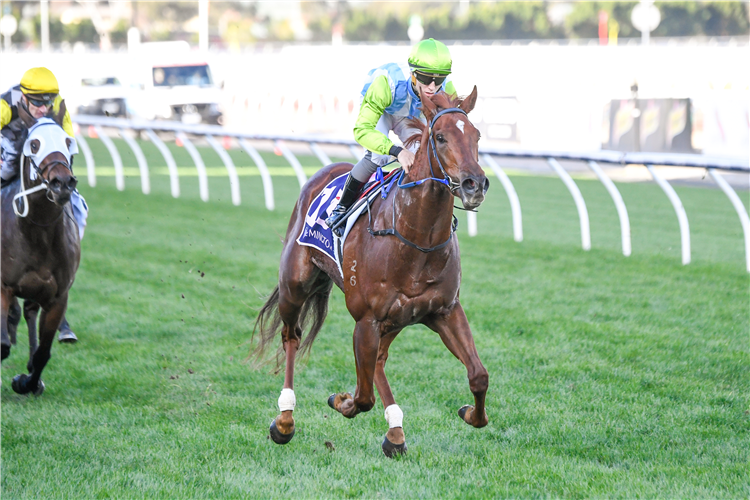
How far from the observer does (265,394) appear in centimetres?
493

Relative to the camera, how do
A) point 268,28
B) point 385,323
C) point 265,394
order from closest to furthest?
point 385,323, point 265,394, point 268,28

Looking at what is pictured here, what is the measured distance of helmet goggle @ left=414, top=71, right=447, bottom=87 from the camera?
371 cm

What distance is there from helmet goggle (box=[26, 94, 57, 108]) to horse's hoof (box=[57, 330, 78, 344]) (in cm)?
194

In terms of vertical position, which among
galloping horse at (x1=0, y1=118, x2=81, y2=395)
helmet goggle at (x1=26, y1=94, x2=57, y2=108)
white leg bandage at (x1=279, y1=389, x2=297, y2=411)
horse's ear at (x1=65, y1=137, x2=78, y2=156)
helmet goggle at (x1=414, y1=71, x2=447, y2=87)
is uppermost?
helmet goggle at (x1=414, y1=71, x2=447, y2=87)

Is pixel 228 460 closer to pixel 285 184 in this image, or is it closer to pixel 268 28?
pixel 285 184

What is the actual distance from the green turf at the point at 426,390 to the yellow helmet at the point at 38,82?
175 centimetres

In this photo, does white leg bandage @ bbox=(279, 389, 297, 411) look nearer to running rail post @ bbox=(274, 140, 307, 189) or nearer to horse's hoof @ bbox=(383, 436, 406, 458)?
horse's hoof @ bbox=(383, 436, 406, 458)

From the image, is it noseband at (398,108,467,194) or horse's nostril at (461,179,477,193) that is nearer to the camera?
horse's nostril at (461,179,477,193)

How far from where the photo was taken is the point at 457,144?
3223 mm

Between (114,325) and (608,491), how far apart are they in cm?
427

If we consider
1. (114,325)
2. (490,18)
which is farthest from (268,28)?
(114,325)

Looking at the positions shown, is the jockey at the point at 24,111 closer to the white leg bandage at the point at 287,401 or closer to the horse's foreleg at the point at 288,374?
the horse's foreleg at the point at 288,374

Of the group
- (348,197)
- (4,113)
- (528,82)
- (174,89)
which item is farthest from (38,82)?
(174,89)

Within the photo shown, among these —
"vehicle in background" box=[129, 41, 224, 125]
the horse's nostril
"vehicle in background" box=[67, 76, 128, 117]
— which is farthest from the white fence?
"vehicle in background" box=[67, 76, 128, 117]
